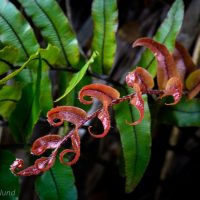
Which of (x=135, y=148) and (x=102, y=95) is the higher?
(x=102, y=95)

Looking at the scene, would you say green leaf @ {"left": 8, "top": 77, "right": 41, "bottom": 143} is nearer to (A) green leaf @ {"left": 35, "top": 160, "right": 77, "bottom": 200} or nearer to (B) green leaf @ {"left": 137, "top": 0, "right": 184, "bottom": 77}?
(A) green leaf @ {"left": 35, "top": 160, "right": 77, "bottom": 200}

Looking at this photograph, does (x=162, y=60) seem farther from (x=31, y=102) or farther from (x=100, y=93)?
(x=31, y=102)

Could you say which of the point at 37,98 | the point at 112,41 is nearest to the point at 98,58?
the point at 112,41

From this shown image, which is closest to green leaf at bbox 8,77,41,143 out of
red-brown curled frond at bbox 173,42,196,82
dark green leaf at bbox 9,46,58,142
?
dark green leaf at bbox 9,46,58,142

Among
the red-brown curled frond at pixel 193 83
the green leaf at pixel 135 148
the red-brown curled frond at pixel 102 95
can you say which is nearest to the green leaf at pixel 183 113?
the red-brown curled frond at pixel 193 83

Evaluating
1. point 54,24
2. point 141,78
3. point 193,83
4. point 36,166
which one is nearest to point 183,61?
point 193,83

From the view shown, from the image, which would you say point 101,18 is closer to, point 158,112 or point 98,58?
point 98,58
